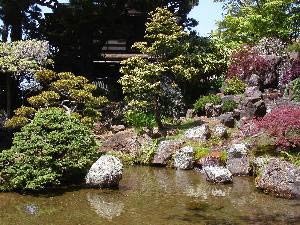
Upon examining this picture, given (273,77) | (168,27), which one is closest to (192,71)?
(168,27)

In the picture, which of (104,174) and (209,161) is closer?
(104,174)

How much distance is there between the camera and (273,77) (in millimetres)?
25266

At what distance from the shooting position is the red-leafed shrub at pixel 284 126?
15312mm

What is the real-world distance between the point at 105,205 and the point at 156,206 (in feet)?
4.58

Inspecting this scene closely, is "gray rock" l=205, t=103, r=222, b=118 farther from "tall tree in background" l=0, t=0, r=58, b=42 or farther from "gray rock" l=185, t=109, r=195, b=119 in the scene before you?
"tall tree in background" l=0, t=0, r=58, b=42

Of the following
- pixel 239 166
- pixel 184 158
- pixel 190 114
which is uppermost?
pixel 190 114

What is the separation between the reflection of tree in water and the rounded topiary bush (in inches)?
53.3

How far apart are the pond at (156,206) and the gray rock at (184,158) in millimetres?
2285

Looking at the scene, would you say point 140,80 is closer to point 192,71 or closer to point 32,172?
point 192,71

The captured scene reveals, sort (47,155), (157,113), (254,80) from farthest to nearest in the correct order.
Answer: (254,80) < (157,113) < (47,155)

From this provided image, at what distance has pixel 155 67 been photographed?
64.7ft

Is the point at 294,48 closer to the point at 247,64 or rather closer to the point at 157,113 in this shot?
the point at 247,64

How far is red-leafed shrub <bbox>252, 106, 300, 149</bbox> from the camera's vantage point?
50.2 ft

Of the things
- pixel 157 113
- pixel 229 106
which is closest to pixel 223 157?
pixel 157 113
